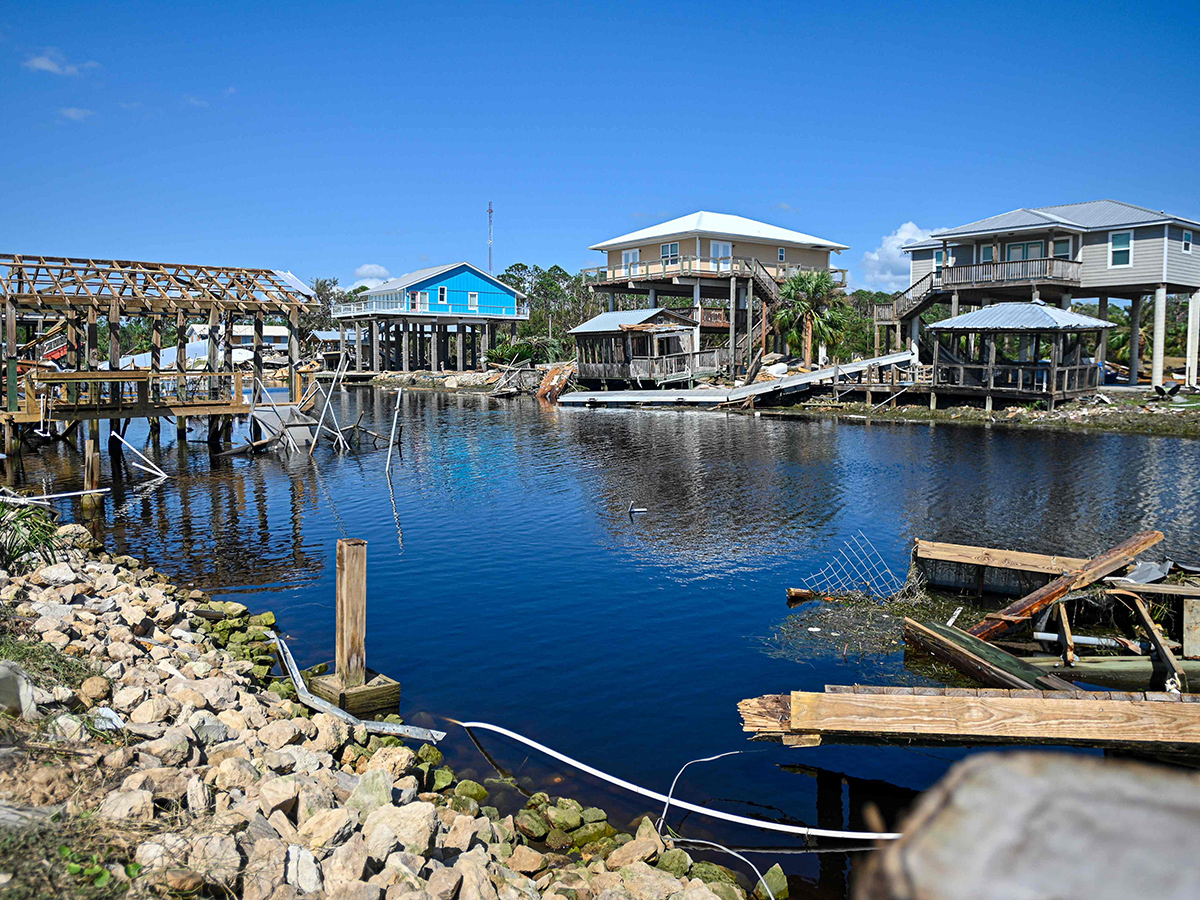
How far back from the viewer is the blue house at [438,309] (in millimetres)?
74875

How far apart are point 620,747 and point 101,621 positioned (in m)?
6.54

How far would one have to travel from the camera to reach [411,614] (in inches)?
581

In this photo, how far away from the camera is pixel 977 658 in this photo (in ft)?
34.4

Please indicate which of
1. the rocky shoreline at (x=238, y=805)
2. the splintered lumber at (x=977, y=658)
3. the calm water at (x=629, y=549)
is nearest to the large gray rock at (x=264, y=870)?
the rocky shoreline at (x=238, y=805)

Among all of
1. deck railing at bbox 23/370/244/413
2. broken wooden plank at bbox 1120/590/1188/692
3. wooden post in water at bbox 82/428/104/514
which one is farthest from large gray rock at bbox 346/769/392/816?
deck railing at bbox 23/370/244/413

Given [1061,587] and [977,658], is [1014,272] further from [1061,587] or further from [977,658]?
[977,658]

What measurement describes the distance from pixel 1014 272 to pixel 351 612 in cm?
4256

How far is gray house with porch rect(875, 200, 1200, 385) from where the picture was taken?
43000mm

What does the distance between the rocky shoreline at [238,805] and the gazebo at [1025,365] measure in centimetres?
3762

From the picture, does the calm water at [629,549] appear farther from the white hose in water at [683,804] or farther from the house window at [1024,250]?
the house window at [1024,250]

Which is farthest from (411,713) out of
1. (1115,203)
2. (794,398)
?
(1115,203)

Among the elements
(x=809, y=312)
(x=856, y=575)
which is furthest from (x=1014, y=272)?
(x=856, y=575)

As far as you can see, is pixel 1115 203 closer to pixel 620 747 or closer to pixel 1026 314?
pixel 1026 314

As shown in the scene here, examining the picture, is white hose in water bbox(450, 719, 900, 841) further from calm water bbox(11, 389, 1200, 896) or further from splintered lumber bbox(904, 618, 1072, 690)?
splintered lumber bbox(904, 618, 1072, 690)
